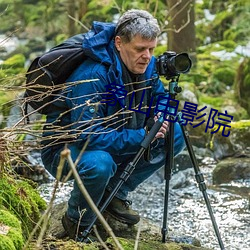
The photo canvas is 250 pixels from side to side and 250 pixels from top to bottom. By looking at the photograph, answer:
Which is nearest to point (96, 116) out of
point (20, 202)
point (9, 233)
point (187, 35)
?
point (20, 202)

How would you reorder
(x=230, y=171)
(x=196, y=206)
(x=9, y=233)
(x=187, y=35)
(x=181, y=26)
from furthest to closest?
(x=187, y=35), (x=181, y=26), (x=230, y=171), (x=196, y=206), (x=9, y=233)

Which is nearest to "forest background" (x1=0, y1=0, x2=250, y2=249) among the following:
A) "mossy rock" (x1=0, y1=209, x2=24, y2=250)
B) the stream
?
the stream

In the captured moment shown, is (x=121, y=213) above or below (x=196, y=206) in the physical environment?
above

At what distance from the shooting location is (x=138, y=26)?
322cm

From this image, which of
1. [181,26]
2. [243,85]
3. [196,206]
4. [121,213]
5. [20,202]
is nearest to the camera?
[20,202]

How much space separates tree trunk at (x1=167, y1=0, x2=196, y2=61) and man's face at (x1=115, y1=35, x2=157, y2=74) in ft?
19.0

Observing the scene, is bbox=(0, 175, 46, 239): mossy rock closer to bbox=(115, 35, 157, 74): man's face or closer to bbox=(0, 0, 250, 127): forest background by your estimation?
A: bbox=(115, 35, 157, 74): man's face

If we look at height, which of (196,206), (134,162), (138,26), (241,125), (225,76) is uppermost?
(138,26)

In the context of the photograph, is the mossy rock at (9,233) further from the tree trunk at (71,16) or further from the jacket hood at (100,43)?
the tree trunk at (71,16)

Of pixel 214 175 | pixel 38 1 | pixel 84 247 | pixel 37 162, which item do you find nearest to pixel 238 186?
pixel 214 175

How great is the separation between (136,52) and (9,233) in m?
1.34

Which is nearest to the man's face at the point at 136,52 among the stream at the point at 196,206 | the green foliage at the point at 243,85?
the stream at the point at 196,206

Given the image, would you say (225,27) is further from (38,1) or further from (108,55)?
(108,55)

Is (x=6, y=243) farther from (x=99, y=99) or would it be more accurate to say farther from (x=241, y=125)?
(x=241, y=125)
